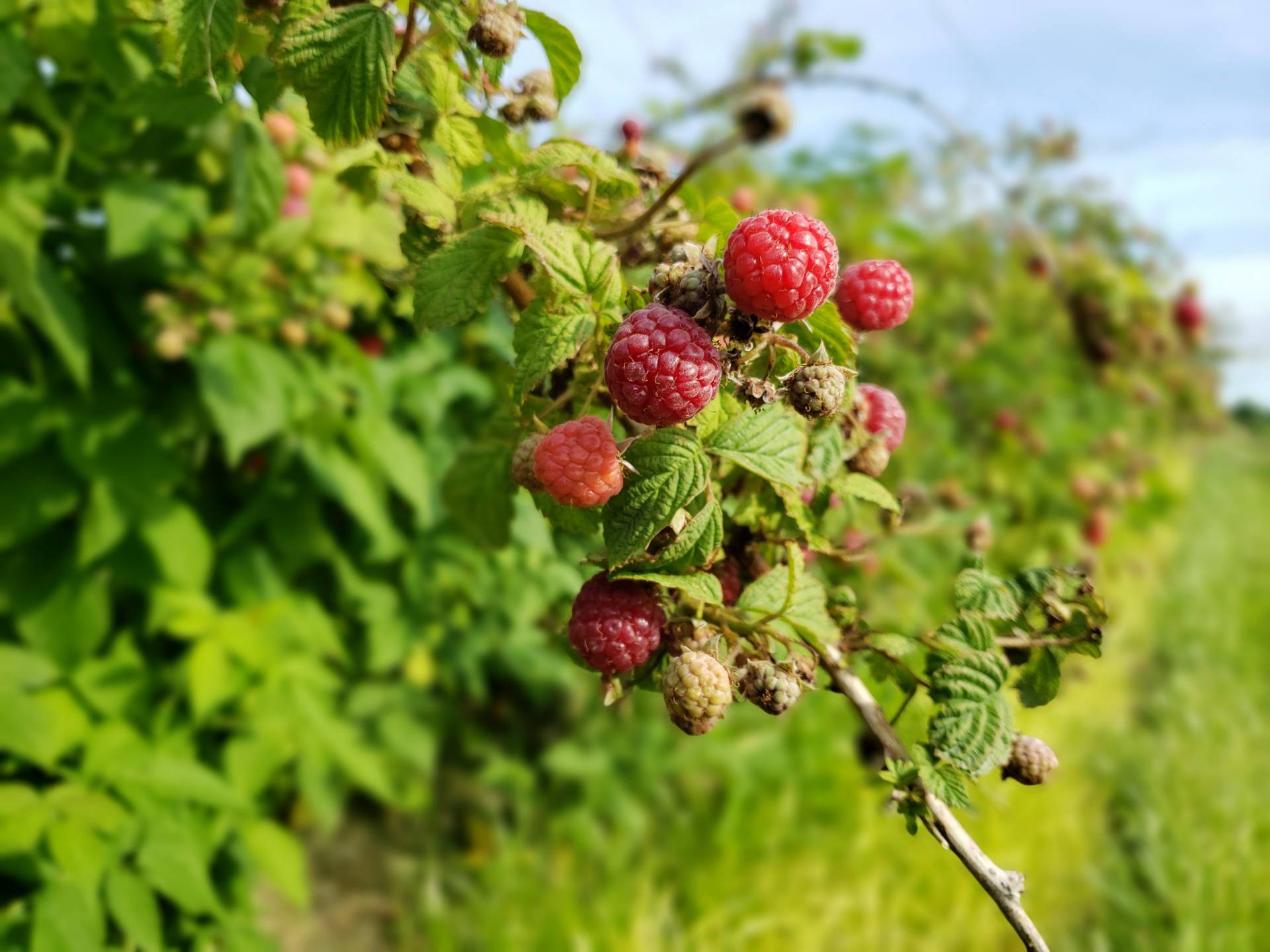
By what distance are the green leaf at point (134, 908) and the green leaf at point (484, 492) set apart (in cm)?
84

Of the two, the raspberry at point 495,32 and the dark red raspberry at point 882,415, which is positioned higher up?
the raspberry at point 495,32

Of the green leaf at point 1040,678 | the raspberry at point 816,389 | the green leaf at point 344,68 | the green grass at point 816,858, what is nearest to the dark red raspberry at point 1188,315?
the green grass at point 816,858

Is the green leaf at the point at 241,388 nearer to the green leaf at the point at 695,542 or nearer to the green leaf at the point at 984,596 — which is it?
the green leaf at the point at 695,542

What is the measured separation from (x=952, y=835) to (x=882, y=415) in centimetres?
35

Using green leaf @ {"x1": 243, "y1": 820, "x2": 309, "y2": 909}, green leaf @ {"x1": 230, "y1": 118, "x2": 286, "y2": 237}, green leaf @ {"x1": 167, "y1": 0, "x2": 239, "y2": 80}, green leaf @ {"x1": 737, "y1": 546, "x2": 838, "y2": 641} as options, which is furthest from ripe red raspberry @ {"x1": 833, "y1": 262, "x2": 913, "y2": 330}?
green leaf @ {"x1": 243, "y1": 820, "x2": 309, "y2": 909}

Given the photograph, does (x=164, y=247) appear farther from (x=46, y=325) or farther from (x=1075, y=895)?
(x=1075, y=895)

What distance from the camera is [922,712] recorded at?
841mm

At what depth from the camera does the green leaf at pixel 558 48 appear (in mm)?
657

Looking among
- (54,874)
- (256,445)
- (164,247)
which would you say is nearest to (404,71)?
(164,247)

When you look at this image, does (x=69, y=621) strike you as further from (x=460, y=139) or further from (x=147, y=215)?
(x=460, y=139)

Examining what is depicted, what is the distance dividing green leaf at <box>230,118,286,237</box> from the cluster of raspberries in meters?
0.70

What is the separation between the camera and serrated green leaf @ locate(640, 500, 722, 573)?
0.59 m

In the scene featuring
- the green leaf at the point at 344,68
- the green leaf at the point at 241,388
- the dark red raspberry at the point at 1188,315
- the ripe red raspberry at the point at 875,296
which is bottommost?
the green leaf at the point at 241,388

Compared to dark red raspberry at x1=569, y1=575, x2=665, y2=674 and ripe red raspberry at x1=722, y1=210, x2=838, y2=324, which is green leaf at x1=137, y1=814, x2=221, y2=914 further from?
ripe red raspberry at x1=722, y1=210, x2=838, y2=324
